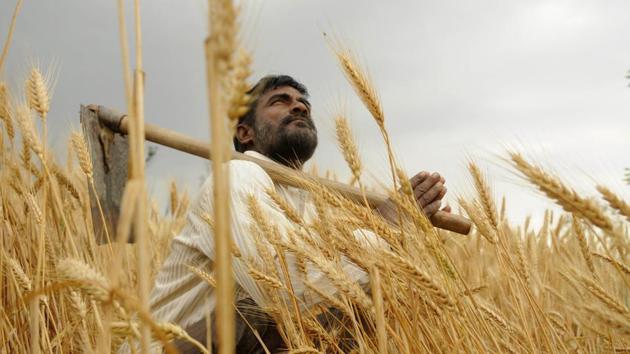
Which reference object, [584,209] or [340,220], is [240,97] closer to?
[584,209]

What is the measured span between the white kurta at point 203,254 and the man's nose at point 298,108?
975mm

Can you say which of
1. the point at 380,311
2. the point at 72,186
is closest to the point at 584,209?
the point at 380,311

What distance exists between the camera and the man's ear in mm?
3053

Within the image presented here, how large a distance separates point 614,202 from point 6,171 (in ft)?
5.28

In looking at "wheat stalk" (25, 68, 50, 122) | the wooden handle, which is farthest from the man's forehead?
"wheat stalk" (25, 68, 50, 122)

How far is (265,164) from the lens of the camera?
89.7 inches

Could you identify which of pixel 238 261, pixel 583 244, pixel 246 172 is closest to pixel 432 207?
pixel 583 244

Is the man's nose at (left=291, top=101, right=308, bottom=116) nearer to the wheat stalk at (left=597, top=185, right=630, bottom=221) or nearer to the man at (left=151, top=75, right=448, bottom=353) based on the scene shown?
the man at (left=151, top=75, right=448, bottom=353)

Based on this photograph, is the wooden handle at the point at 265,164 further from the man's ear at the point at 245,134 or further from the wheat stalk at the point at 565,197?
the wheat stalk at the point at 565,197

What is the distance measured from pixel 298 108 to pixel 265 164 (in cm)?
80

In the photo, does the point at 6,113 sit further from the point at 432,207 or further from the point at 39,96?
the point at 432,207

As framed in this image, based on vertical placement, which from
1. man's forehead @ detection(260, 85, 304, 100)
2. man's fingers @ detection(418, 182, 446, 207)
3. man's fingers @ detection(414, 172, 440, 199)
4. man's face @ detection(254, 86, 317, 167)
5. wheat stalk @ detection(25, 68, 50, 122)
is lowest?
man's fingers @ detection(418, 182, 446, 207)

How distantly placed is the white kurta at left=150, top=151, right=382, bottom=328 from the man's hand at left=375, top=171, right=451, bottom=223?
304mm

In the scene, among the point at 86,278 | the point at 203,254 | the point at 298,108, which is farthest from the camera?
the point at 298,108
